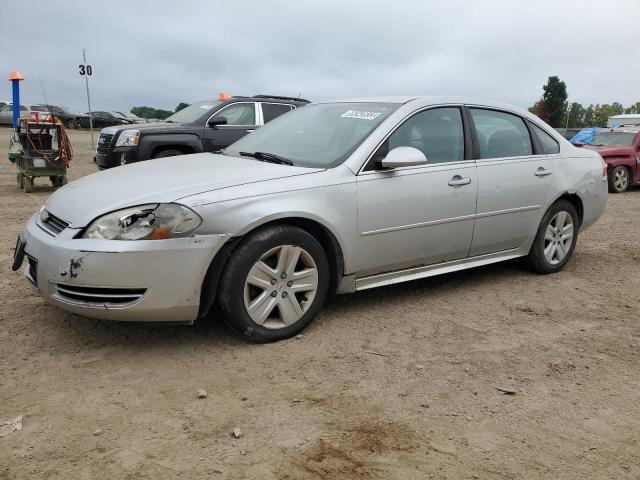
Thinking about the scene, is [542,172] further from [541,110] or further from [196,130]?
[541,110]

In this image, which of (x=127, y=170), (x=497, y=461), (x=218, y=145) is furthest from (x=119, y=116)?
(x=497, y=461)

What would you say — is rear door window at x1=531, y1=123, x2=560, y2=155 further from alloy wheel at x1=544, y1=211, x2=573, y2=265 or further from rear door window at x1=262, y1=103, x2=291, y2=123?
rear door window at x1=262, y1=103, x2=291, y2=123

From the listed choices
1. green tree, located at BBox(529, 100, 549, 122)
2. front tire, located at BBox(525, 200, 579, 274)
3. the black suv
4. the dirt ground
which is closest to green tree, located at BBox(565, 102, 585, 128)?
green tree, located at BBox(529, 100, 549, 122)

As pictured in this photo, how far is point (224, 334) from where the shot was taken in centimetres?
382

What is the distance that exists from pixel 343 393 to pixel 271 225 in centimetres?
110

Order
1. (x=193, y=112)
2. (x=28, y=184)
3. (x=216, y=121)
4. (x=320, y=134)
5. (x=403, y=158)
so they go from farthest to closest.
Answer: (x=193, y=112) → (x=28, y=184) → (x=216, y=121) → (x=320, y=134) → (x=403, y=158)

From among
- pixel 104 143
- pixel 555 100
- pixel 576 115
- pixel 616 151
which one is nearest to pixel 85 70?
pixel 104 143

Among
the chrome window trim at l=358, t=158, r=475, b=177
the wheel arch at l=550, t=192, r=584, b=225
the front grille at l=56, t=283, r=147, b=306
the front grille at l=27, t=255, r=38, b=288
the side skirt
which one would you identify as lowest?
the side skirt

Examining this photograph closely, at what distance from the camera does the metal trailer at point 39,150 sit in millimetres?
9977

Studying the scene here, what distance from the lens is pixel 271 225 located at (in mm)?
3631

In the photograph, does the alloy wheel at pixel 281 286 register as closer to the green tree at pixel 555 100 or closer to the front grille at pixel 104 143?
→ the front grille at pixel 104 143

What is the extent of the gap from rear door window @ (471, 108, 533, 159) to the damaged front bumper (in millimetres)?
2449

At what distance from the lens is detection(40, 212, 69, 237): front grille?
3515 millimetres

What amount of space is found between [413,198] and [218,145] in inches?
250
